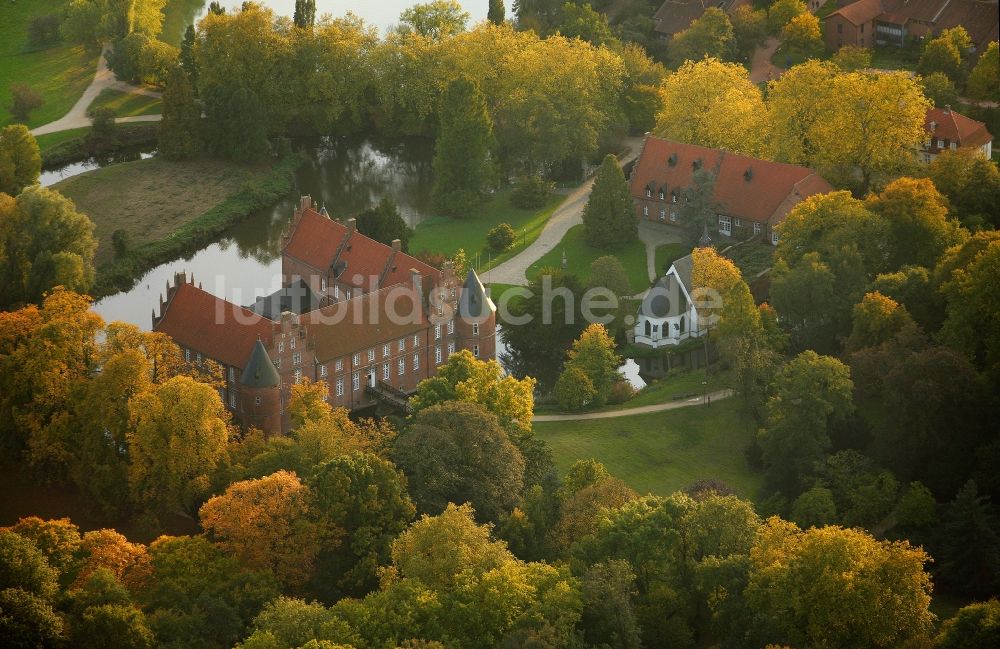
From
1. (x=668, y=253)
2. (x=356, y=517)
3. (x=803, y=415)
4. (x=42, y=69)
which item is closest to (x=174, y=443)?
(x=356, y=517)

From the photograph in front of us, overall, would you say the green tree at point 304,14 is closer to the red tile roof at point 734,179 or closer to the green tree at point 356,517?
the red tile roof at point 734,179

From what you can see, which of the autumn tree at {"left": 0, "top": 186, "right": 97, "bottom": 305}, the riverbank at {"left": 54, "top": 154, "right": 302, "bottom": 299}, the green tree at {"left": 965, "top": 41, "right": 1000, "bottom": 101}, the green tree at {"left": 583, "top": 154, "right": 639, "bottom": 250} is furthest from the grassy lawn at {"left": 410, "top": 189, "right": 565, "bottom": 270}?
the green tree at {"left": 965, "top": 41, "right": 1000, "bottom": 101}

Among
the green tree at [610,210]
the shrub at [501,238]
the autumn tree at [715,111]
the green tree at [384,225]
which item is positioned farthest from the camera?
the autumn tree at [715,111]

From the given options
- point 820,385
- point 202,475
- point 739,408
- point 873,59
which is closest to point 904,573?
point 820,385

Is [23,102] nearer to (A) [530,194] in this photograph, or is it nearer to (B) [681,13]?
(A) [530,194]

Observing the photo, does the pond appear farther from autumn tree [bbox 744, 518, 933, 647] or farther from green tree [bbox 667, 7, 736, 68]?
autumn tree [bbox 744, 518, 933, 647]

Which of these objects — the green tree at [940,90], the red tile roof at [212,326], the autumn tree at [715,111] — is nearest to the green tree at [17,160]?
the red tile roof at [212,326]
